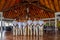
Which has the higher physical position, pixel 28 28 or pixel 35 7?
pixel 35 7

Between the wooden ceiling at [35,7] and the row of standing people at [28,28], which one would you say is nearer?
the wooden ceiling at [35,7]

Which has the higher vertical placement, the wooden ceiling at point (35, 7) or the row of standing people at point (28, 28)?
the wooden ceiling at point (35, 7)

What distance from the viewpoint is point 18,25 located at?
1475 cm

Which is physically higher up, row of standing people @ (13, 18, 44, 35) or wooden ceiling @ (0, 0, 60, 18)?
wooden ceiling @ (0, 0, 60, 18)

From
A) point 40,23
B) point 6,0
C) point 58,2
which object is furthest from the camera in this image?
point 40,23

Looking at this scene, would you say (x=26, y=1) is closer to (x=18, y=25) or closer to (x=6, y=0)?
(x=6, y=0)

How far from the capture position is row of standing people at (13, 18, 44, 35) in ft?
48.1

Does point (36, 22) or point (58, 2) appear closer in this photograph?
point (58, 2)

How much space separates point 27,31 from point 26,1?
9.60m

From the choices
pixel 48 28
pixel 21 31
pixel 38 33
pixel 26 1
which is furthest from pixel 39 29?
pixel 26 1

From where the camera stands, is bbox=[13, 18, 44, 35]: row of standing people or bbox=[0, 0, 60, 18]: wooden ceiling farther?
bbox=[13, 18, 44, 35]: row of standing people

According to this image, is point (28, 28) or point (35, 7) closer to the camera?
point (35, 7)

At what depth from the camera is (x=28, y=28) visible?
14.8m

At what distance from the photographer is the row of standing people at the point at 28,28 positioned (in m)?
14.7
